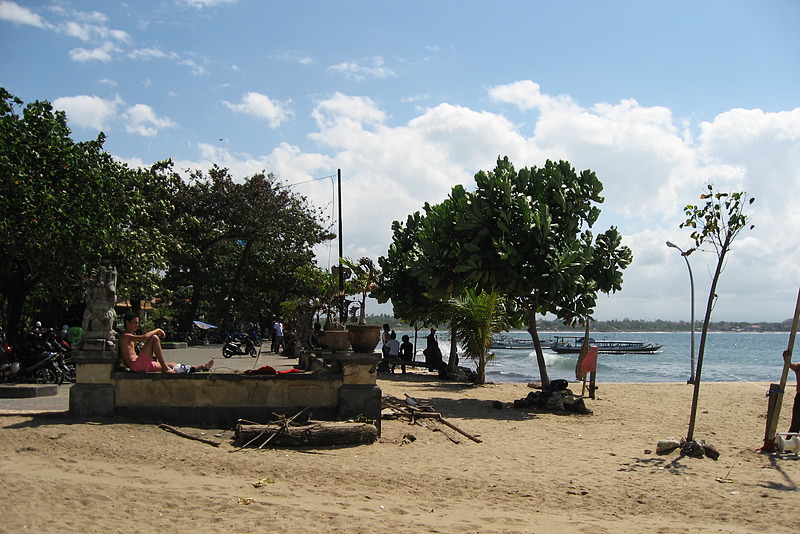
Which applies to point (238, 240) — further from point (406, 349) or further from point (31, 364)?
point (31, 364)

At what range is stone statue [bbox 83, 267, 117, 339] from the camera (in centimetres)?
906

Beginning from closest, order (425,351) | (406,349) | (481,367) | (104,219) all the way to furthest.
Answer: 1. (104,219)
2. (481,367)
3. (425,351)
4. (406,349)

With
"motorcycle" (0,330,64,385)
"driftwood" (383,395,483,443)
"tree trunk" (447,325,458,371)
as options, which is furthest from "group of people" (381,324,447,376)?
"driftwood" (383,395,483,443)

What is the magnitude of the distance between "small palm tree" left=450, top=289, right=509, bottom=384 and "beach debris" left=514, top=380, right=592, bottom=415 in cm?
401

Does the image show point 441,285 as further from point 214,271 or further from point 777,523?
point 214,271

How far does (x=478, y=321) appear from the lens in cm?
1827

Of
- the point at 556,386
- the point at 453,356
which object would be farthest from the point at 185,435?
the point at 453,356

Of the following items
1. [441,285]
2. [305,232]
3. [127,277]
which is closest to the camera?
[441,285]

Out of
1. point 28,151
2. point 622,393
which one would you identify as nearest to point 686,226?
point 622,393

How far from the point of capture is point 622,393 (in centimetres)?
1756

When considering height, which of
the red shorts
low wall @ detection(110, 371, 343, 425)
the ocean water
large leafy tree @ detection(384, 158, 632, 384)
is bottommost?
the ocean water

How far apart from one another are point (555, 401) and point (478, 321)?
488 cm

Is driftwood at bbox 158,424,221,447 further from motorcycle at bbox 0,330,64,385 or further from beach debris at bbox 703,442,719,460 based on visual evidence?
beach debris at bbox 703,442,719,460

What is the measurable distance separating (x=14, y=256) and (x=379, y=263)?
11235mm
